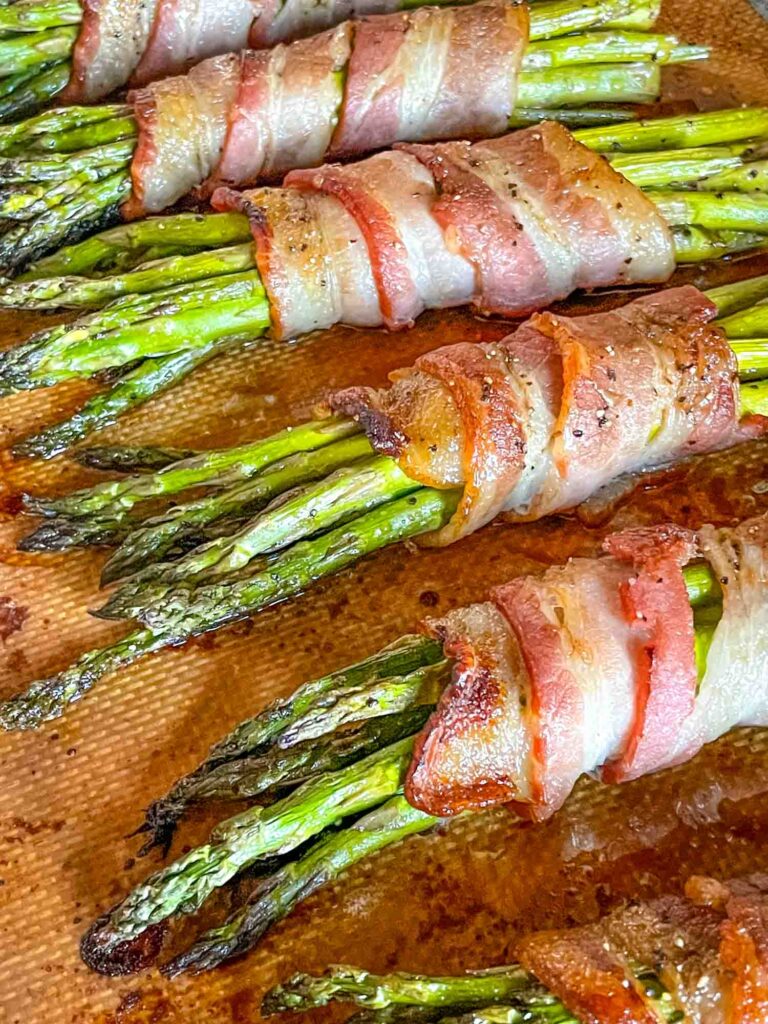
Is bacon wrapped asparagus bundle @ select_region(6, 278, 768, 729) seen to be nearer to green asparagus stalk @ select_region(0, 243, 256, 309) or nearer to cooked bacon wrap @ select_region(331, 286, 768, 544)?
cooked bacon wrap @ select_region(331, 286, 768, 544)

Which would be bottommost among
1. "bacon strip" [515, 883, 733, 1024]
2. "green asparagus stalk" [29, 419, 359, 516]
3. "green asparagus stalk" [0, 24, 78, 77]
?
"bacon strip" [515, 883, 733, 1024]

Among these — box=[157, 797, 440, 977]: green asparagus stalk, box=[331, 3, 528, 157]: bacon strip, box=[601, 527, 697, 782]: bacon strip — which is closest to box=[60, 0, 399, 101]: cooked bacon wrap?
box=[331, 3, 528, 157]: bacon strip

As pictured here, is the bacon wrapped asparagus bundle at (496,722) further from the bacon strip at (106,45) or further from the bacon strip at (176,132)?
the bacon strip at (106,45)

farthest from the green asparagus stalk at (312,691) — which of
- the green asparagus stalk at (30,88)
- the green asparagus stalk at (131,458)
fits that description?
the green asparagus stalk at (30,88)

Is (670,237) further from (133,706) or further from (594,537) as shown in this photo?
(133,706)

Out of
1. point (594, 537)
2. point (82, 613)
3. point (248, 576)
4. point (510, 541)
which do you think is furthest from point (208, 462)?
point (594, 537)

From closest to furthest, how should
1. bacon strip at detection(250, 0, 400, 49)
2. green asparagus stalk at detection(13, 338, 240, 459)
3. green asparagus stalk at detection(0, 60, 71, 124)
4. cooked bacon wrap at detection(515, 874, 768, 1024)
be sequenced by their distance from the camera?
cooked bacon wrap at detection(515, 874, 768, 1024)
green asparagus stalk at detection(13, 338, 240, 459)
green asparagus stalk at detection(0, 60, 71, 124)
bacon strip at detection(250, 0, 400, 49)

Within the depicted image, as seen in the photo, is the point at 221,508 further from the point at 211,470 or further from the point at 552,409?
the point at 552,409

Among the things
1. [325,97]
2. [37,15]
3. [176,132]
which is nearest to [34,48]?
[37,15]
